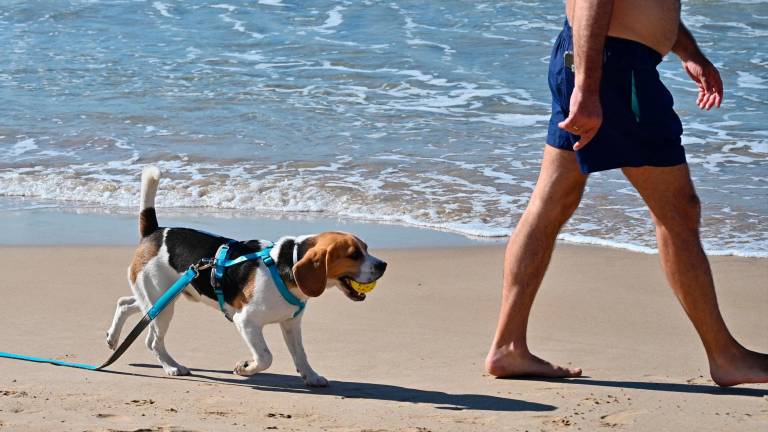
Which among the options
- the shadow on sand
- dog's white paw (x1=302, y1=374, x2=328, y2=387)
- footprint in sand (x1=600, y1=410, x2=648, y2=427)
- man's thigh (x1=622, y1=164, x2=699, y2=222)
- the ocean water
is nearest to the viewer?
footprint in sand (x1=600, y1=410, x2=648, y2=427)

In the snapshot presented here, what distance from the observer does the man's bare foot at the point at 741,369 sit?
4195 millimetres

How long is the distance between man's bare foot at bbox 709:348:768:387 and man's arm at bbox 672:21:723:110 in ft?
3.34

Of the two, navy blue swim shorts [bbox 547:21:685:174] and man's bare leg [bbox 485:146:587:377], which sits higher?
navy blue swim shorts [bbox 547:21:685:174]

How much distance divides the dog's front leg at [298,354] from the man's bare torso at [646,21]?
1585 mm

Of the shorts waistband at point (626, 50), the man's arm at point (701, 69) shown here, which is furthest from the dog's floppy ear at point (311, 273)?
the man's arm at point (701, 69)

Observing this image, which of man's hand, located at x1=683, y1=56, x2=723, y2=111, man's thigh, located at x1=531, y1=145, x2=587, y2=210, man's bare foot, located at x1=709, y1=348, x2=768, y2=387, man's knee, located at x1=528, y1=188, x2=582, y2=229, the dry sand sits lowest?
the dry sand

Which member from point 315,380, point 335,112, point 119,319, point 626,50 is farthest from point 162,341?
point 335,112

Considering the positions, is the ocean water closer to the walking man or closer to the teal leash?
the walking man

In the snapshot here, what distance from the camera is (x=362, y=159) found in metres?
9.28

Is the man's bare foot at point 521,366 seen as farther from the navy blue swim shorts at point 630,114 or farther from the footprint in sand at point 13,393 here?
the footprint in sand at point 13,393

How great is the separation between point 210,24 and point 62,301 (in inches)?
427

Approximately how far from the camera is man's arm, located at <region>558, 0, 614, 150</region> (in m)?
3.87

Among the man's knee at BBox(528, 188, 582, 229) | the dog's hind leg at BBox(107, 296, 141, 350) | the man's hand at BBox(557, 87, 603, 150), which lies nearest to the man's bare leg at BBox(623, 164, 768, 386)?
the man's knee at BBox(528, 188, 582, 229)

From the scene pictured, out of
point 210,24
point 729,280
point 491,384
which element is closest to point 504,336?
point 491,384
